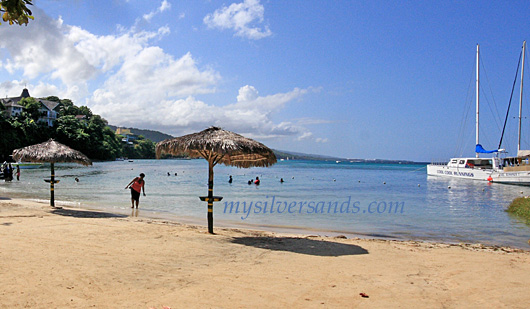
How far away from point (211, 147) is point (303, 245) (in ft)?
10.3

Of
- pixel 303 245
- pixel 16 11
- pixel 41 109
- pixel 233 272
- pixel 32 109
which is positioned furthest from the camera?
pixel 41 109

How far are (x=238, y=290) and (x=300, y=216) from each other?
1004 cm

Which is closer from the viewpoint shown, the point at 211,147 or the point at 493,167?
the point at 211,147

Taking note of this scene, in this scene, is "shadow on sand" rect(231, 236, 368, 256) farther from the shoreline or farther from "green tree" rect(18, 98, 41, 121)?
"green tree" rect(18, 98, 41, 121)

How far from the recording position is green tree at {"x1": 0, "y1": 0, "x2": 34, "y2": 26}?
3.45 meters

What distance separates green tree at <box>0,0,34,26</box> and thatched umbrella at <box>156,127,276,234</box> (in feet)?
16.1

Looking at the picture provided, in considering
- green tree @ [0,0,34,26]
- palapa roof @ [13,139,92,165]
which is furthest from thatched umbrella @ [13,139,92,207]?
green tree @ [0,0,34,26]

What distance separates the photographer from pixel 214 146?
8367 millimetres

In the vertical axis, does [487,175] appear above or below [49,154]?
below

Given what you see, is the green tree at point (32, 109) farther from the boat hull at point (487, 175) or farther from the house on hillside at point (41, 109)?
the boat hull at point (487, 175)

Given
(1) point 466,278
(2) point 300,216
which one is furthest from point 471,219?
(1) point 466,278

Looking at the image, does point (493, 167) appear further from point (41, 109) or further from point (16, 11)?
point (41, 109)

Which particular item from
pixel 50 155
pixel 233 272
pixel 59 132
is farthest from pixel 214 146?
pixel 59 132

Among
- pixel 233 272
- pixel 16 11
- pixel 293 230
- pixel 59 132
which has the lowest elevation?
pixel 293 230
